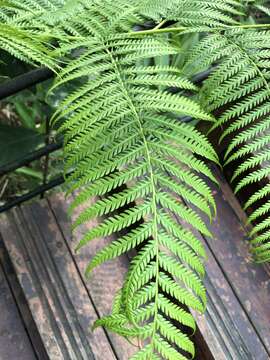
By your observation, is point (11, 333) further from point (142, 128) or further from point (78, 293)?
point (142, 128)

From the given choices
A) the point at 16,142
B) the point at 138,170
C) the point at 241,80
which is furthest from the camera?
the point at 16,142

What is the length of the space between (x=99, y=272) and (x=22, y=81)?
0.73m

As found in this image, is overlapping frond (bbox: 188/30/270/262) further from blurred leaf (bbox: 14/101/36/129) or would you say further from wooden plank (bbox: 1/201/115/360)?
blurred leaf (bbox: 14/101/36/129)

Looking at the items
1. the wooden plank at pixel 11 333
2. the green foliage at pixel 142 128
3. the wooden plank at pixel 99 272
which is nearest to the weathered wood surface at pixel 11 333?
the wooden plank at pixel 11 333

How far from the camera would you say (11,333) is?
1570mm

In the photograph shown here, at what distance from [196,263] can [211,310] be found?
0.69 metres

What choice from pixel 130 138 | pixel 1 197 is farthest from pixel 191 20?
pixel 1 197

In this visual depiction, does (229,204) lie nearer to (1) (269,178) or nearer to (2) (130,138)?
(1) (269,178)

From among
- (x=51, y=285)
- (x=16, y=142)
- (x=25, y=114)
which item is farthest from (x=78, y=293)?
(x=25, y=114)

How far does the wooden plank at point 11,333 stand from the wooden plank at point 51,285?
3.5 inches

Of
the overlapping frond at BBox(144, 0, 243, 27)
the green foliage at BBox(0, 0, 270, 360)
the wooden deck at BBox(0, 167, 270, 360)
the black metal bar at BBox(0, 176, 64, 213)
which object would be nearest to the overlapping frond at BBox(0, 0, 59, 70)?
the green foliage at BBox(0, 0, 270, 360)

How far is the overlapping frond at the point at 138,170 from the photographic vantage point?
85cm

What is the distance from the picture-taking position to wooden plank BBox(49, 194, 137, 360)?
1502 mm

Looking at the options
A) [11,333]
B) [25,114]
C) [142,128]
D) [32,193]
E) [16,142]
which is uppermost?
[25,114]
